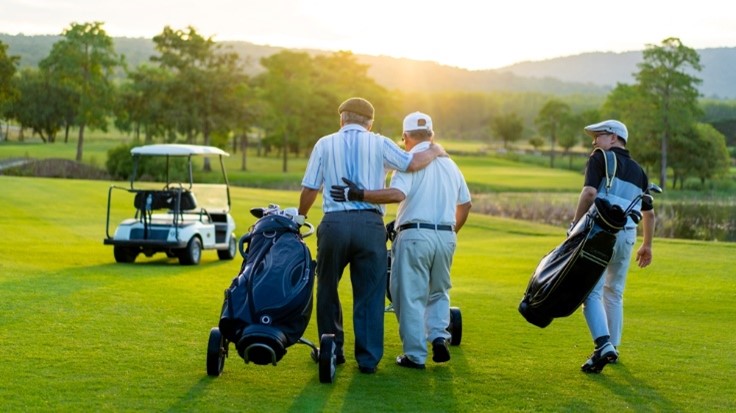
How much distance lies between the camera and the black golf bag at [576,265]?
7.40 metres

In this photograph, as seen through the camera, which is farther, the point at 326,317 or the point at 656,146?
the point at 656,146

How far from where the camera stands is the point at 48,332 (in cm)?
883

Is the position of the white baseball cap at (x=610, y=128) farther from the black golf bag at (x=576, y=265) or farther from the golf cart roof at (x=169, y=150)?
the golf cart roof at (x=169, y=150)

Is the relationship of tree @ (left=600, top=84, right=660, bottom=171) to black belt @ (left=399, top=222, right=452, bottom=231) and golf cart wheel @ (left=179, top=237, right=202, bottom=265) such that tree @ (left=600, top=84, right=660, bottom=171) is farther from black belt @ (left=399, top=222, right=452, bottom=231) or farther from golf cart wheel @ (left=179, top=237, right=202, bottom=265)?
black belt @ (left=399, top=222, right=452, bottom=231)

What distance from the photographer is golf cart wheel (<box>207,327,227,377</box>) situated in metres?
7.19

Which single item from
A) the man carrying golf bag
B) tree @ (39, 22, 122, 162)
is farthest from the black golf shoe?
tree @ (39, 22, 122, 162)

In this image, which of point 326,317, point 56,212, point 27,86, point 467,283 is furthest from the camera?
point 27,86

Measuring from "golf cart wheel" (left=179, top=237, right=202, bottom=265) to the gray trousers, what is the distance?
9593 mm

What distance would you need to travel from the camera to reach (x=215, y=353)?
283 inches

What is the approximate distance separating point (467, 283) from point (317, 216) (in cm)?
1712

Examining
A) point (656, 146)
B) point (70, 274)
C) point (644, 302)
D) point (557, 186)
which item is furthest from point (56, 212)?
point (656, 146)

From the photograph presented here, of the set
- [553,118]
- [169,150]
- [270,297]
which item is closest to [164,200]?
[169,150]

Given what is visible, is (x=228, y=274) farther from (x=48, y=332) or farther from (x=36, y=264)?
(x=48, y=332)

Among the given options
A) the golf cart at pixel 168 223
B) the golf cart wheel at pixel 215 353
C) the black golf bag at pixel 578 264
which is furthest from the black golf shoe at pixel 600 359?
the golf cart at pixel 168 223
